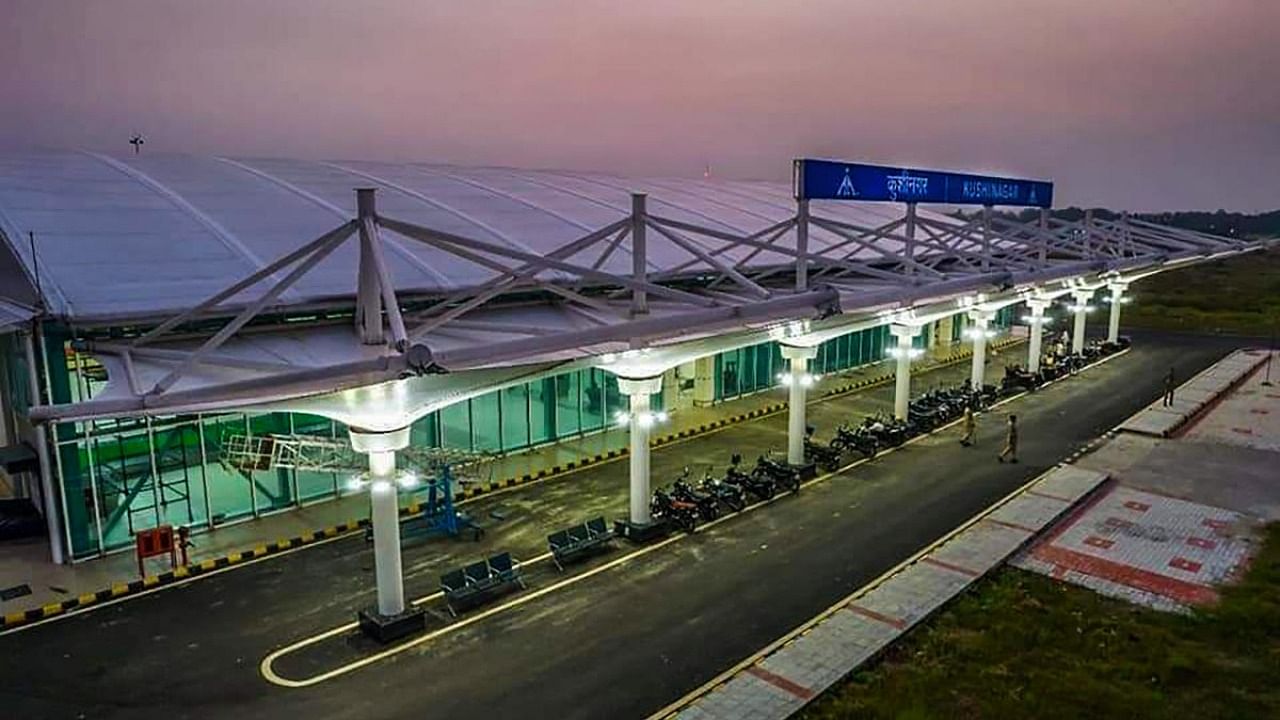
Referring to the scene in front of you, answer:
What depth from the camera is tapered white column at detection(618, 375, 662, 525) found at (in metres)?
18.3

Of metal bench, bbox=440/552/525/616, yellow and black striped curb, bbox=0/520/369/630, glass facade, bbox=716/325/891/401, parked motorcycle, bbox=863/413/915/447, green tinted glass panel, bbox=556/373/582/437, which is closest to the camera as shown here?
yellow and black striped curb, bbox=0/520/369/630

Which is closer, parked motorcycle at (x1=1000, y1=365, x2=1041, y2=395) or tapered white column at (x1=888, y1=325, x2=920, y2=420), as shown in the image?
tapered white column at (x1=888, y1=325, x2=920, y2=420)

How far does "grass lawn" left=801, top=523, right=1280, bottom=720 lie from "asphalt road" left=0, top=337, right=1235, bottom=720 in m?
2.28

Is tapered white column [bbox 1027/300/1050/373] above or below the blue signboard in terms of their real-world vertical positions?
below

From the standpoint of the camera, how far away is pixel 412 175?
2692 cm

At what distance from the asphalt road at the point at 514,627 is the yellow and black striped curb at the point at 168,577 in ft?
1.46

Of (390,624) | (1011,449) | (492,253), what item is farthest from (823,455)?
(390,624)

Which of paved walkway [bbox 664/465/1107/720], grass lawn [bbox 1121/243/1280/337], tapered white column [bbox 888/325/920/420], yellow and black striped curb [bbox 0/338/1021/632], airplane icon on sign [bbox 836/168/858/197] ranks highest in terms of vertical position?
airplane icon on sign [bbox 836/168/858/197]

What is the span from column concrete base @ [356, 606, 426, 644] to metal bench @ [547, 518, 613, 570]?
130 inches

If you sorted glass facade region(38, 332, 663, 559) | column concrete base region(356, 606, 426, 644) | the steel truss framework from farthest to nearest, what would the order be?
glass facade region(38, 332, 663, 559) < column concrete base region(356, 606, 426, 644) < the steel truss framework

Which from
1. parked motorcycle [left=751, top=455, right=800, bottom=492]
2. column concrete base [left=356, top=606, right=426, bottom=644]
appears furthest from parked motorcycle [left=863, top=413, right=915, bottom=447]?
column concrete base [left=356, top=606, right=426, bottom=644]

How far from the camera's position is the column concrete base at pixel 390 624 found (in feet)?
46.2

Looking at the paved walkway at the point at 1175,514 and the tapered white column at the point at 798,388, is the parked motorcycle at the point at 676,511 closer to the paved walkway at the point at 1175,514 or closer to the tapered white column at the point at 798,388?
the tapered white column at the point at 798,388

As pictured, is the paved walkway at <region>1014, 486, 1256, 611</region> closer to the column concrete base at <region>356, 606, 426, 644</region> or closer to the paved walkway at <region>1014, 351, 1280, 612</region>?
the paved walkway at <region>1014, 351, 1280, 612</region>
